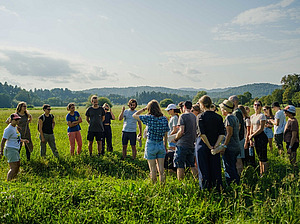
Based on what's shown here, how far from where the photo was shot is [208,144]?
4742 millimetres

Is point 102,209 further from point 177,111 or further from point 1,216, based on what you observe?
point 177,111

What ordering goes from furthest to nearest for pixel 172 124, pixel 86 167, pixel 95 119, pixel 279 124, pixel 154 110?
pixel 95 119 < pixel 279 124 < pixel 86 167 < pixel 172 124 < pixel 154 110

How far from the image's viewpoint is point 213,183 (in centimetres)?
488

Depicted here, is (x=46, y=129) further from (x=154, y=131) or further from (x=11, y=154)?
(x=154, y=131)

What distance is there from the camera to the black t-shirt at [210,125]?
4.79 metres

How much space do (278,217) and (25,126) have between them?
7.81 meters

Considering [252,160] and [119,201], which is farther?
[252,160]

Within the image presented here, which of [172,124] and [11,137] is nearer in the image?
[11,137]

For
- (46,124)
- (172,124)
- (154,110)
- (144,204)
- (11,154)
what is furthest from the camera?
(46,124)

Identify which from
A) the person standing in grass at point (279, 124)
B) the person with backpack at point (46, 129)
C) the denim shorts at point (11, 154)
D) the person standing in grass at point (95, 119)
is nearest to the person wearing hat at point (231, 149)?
the person standing in grass at point (279, 124)

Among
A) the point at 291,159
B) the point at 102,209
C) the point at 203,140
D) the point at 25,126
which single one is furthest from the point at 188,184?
the point at 25,126

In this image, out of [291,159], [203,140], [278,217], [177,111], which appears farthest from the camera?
[291,159]

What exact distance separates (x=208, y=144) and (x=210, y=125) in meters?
0.39

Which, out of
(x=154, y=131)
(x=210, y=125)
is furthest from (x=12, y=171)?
(x=210, y=125)
